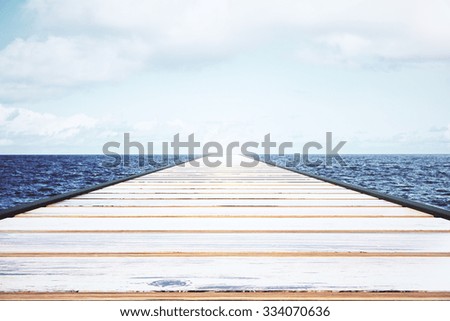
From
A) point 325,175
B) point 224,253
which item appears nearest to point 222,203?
point 224,253

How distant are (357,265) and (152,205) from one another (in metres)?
1.76

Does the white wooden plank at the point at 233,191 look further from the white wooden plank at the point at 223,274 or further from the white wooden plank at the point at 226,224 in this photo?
the white wooden plank at the point at 223,274

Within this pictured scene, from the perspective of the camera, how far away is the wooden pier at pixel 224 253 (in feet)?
4.43

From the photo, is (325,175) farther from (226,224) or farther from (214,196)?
(226,224)

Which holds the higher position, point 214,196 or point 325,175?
point 214,196

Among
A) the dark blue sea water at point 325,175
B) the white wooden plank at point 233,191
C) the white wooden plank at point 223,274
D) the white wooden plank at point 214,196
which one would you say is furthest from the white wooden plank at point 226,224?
the dark blue sea water at point 325,175

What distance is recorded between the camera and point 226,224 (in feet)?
7.52

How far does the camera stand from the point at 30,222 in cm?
232

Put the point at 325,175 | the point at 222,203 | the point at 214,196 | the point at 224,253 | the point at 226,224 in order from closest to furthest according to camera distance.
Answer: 1. the point at 224,253
2. the point at 226,224
3. the point at 222,203
4. the point at 214,196
5. the point at 325,175

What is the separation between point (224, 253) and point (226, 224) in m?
0.58

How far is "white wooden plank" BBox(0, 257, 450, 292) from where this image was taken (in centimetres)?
137

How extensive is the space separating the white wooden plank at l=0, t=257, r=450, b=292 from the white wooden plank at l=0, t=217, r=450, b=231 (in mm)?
559
